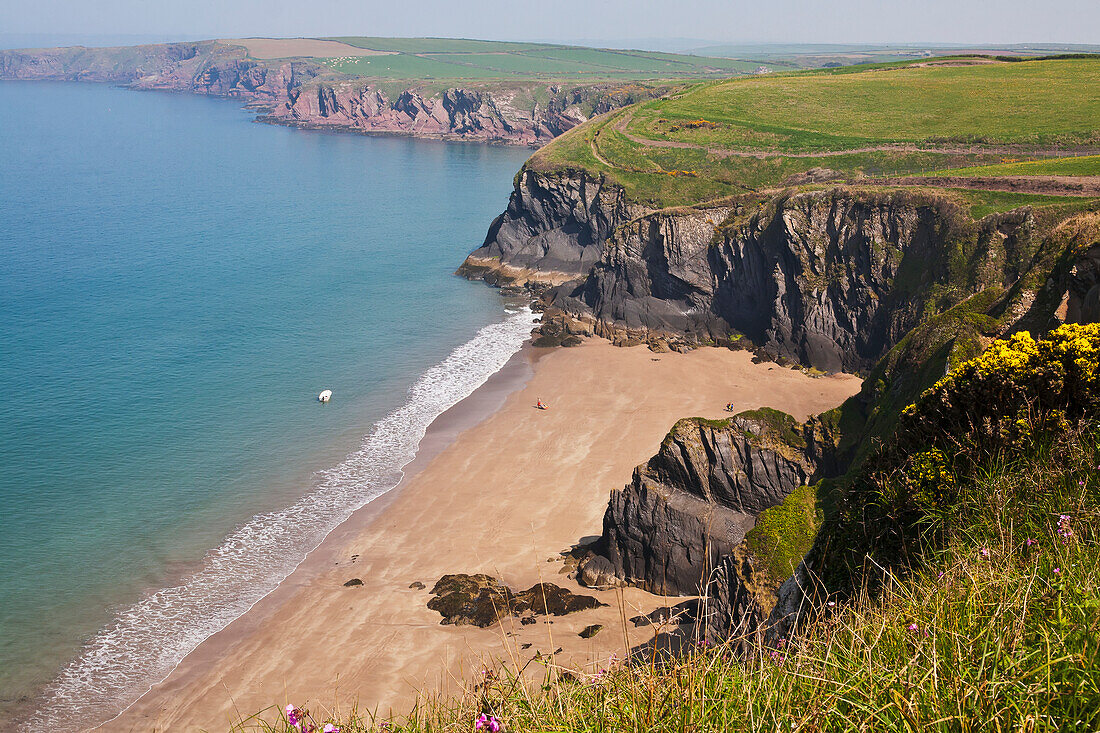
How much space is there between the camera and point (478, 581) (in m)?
30.4

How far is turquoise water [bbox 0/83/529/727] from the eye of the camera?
31156 mm

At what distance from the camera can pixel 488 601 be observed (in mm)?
28734

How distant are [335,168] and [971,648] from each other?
155063 mm

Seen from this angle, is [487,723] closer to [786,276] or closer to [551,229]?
[786,276]

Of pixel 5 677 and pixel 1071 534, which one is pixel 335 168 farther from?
pixel 1071 534

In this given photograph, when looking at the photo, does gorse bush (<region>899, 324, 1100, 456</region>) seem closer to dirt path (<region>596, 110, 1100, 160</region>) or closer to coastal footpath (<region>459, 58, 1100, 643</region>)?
coastal footpath (<region>459, 58, 1100, 643</region>)

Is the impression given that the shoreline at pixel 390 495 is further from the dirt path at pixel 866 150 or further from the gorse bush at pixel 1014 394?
the dirt path at pixel 866 150

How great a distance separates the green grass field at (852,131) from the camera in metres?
70.1

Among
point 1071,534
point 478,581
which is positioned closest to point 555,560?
point 478,581

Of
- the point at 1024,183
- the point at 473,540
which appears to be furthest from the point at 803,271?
the point at 473,540

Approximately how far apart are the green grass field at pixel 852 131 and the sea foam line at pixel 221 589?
1665 inches

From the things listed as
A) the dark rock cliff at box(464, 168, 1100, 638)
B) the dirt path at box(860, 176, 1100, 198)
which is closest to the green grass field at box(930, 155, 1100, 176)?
the dirt path at box(860, 176, 1100, 198)

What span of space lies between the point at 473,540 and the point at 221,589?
32.5 ft

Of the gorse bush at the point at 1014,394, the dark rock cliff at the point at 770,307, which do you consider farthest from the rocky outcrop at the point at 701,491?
the gorse bush at the point at 1014,394
